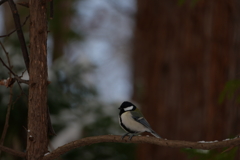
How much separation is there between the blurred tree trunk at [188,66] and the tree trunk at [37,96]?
2.30 m

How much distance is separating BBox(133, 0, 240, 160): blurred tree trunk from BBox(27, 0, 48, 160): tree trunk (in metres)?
2.30

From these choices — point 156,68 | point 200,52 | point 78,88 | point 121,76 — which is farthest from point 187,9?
point 121,76

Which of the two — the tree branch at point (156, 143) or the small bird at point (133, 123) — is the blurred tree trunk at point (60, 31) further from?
the tree branch at point (156, 143)

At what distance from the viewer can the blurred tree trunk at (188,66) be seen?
331cm

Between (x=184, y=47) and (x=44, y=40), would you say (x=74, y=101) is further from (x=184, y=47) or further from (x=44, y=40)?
(x=44, y=40)

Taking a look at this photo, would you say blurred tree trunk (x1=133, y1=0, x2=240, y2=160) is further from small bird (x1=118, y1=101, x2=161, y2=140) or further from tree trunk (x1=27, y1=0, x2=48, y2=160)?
tree trunk (x1=27, y1=0, x2=48, y2=160)

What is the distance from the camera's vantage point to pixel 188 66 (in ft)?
11.8

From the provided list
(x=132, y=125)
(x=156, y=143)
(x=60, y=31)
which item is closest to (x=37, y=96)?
(x=156, y=143)

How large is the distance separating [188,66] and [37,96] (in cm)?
256

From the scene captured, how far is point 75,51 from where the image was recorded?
8.43 m

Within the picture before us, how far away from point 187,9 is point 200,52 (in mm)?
547

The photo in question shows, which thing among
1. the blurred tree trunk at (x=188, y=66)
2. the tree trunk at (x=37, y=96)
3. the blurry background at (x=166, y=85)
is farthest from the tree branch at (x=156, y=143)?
the blurred tree trunk at (x=188, y=66)

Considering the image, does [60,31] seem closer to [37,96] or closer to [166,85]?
[166,85]

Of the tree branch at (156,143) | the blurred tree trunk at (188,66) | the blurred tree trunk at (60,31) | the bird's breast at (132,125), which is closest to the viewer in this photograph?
the tree branch at (156,143)
